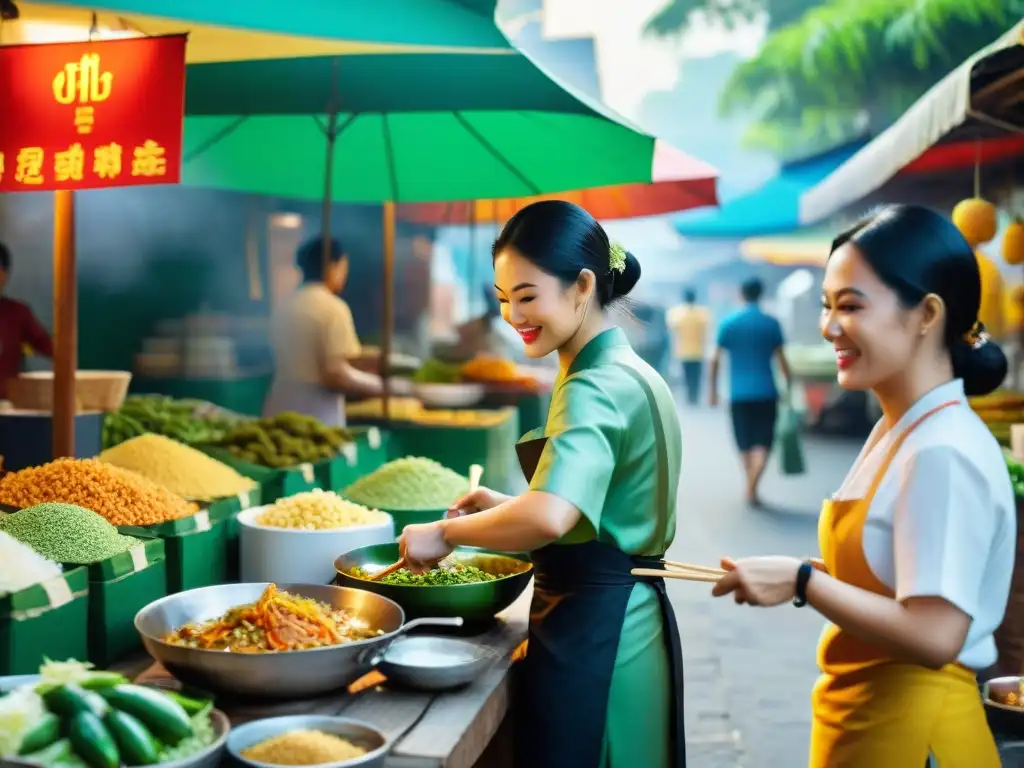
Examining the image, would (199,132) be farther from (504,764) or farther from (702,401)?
(702,401)

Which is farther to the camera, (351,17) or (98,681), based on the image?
(351,17)

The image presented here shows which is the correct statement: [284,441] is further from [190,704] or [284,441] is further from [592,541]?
[190,704]

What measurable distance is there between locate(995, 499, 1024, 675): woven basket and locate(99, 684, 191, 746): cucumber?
383 cm

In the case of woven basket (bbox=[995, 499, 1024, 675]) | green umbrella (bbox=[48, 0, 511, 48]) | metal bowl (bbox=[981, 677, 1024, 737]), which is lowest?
woven basket (bbox=[995, 499, 1024, 675])

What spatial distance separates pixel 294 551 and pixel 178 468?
0.74 metres

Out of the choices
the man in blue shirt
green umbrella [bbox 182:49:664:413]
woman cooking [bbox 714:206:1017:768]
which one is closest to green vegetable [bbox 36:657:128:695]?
woman cooking [bbox 714:206:1017:768]

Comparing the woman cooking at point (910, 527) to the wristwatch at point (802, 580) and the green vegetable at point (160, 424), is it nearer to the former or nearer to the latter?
the wristwatch at point (802, 580)

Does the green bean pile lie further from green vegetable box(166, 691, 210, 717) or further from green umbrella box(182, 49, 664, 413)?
green umbrella box(182, 49, 664, 413)

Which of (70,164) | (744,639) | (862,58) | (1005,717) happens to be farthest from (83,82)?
(862,58)

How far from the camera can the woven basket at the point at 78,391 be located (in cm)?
501

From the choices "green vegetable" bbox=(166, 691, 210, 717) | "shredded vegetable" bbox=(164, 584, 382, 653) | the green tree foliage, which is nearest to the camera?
"green vegetable" bbox=(166, 691, 210, 717)

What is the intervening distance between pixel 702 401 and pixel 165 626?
64.5ft

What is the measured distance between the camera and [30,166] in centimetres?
306

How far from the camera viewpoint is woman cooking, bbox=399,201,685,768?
2273 mm
